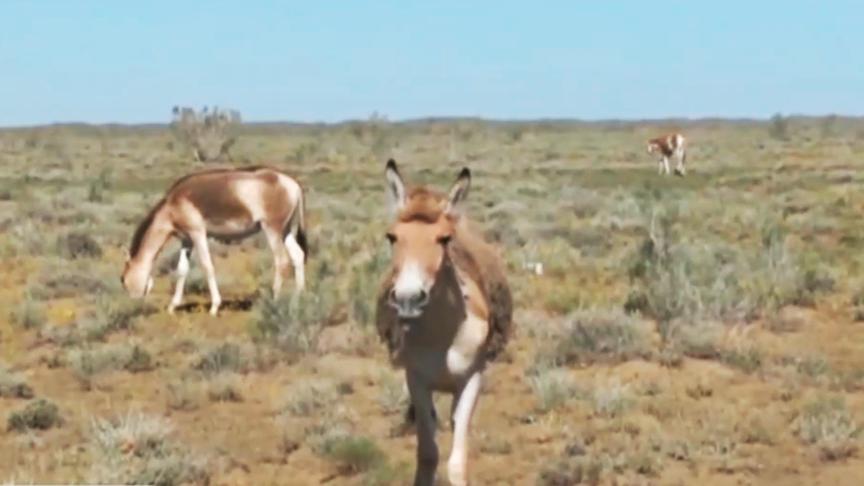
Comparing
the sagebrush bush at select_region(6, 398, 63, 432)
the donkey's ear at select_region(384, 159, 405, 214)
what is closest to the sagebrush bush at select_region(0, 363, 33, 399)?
the sagebrush bush at select_region(6, 398, 63, 432)

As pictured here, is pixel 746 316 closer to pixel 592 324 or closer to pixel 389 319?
pixel 592 324

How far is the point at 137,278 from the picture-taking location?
1827cm

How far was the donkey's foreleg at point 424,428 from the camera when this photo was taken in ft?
27.1

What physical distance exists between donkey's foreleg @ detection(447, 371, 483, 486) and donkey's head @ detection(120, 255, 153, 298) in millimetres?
10653

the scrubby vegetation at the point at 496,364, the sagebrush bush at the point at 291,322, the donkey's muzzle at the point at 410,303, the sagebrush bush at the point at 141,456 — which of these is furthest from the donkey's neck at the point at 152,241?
the donkey's muzzle at the point at 410,303

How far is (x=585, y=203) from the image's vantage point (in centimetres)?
3534

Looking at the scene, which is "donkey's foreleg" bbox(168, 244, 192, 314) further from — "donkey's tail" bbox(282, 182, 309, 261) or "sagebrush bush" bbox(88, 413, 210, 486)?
"sagebrush bush" bbox(88, 413, 210, 486)

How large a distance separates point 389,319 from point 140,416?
11.0 feet

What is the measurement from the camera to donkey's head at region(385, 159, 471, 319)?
6.97 m

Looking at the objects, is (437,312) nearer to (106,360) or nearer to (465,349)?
(465,349)

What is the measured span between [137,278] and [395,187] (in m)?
11.1

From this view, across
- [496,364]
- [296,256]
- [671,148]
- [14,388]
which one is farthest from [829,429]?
[671,148]

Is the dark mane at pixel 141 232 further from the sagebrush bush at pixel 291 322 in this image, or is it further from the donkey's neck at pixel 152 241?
the sagebrush bush at pixel 291 322

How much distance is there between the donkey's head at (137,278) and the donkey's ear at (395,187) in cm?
1097
